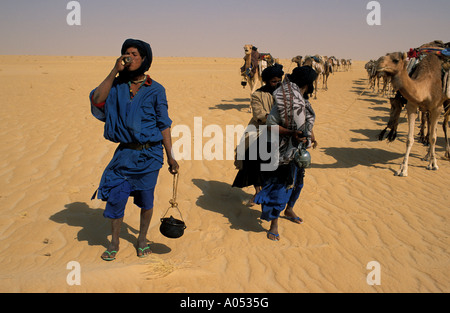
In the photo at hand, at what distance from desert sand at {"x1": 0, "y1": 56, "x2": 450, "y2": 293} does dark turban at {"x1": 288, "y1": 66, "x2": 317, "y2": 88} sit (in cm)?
192

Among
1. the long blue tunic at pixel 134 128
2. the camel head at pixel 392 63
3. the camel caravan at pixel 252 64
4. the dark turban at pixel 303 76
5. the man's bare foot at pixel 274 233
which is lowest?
the man's bare foot at pixel 274 233

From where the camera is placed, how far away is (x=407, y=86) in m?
6.38

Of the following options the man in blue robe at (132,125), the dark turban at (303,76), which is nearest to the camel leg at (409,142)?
the dark turban at (303,76)

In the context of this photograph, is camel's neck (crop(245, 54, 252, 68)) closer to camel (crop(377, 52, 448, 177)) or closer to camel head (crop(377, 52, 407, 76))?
camel (crop(377, 52, 448, 177))

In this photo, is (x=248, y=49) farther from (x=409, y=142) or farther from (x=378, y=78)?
(x=409, y=142)

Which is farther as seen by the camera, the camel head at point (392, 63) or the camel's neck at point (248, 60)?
the camel's neck at point (248, 60)

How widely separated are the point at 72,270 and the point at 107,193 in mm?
777

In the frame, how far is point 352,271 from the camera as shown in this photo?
3783 millimetres

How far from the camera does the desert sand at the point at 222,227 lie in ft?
11.4

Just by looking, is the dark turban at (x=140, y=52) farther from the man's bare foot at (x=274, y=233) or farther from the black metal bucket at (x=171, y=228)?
the man's bare foot at (x=274, y=233)

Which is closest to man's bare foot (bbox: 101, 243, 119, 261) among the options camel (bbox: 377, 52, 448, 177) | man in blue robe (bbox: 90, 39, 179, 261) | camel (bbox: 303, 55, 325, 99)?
man in blue robe (bbox: 90, 39, 179, 261)

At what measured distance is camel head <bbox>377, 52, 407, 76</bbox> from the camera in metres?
6.03
